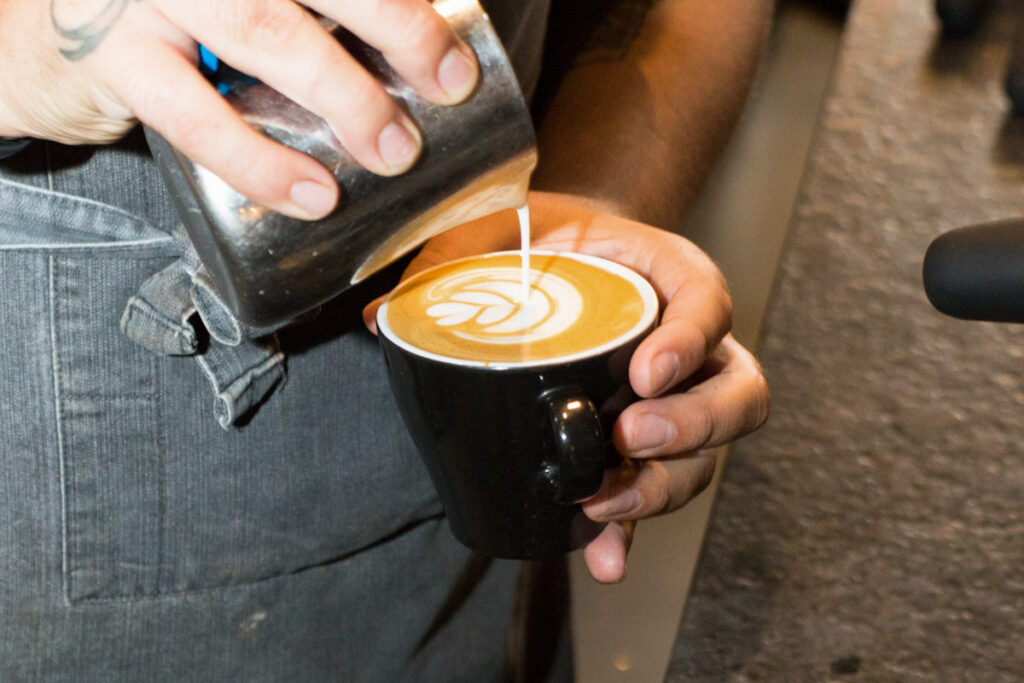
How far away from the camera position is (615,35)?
2.63 feet

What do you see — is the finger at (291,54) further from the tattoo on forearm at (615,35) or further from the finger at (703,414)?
the tattoo on forearm at (615,35)

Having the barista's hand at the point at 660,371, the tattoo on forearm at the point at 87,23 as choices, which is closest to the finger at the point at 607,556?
the barista's hand at the point at 660,371

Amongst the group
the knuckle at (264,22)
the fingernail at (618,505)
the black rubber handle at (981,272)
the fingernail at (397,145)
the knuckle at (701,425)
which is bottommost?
the fingernail at (618,505)

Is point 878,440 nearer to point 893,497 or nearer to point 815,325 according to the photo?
point 893,497

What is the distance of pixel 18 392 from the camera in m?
0.51

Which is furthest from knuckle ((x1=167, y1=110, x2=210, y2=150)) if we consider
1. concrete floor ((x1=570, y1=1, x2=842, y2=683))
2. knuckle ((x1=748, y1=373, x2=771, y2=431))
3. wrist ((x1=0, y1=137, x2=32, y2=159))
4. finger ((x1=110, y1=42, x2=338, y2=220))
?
concrete floor ((x1=570, y1=1, x2=842, y2=683))

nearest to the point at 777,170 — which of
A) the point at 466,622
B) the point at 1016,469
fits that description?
the point at 1016,469

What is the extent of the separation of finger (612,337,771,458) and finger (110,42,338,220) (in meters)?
0.23

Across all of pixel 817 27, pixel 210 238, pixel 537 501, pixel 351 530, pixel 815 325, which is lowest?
pixel 817 27

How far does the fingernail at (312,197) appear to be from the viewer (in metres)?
0.33

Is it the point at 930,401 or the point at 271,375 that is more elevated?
the point at 271,375

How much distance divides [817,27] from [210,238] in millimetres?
1914

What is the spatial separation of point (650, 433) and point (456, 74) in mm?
221

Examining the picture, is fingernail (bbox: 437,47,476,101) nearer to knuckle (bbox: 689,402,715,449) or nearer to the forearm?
knuckle (bbox: 689,402,715,449)
